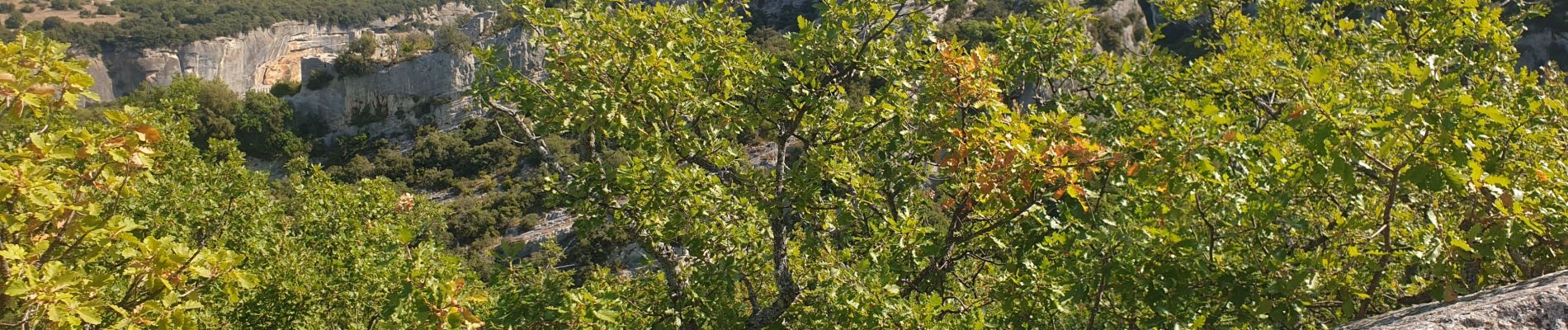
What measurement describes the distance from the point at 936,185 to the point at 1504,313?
319 cm

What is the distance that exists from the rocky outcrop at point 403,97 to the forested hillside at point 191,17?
33.1 meters

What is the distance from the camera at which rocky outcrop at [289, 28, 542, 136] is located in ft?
152

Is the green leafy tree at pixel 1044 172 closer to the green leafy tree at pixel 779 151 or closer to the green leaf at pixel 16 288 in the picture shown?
the green leafy tree at pixel 779 151

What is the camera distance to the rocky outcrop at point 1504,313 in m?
2.64

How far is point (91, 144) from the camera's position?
2951mm

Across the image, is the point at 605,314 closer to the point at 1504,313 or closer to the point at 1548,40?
the point at 1504,313

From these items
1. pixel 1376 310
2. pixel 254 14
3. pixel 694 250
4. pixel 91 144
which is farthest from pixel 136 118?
pixel 254 14

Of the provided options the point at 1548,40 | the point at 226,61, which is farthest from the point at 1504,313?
the point at 226,61

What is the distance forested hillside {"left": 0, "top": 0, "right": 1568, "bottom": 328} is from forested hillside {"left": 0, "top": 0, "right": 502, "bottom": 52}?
261 feet

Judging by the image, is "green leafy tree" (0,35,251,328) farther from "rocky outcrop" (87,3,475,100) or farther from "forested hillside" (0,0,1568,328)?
"rocky outcrop" (87,3,475,100)

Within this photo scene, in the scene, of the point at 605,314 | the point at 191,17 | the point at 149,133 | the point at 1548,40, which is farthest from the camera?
the point at 191,17

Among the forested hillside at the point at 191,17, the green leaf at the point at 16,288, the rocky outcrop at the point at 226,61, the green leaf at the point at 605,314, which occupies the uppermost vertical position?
the green leaf at the point at 16,288

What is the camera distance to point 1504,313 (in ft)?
8.80

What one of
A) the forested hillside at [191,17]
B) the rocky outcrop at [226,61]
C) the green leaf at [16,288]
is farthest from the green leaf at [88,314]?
the forested hillside at [191,17]
